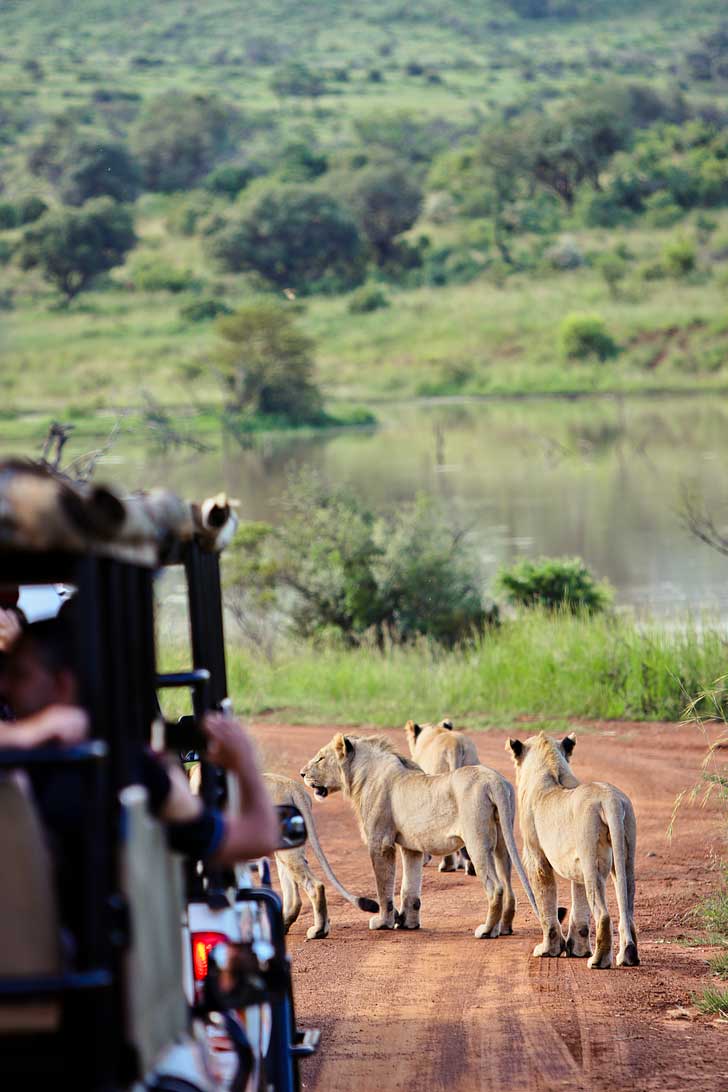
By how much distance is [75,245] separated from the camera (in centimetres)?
6662

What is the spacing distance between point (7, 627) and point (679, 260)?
64539 millimetres

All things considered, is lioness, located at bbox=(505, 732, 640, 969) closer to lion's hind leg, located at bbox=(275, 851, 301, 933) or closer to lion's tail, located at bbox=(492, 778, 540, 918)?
lion's tail, located at bbox=(492, 778, 540, 918)

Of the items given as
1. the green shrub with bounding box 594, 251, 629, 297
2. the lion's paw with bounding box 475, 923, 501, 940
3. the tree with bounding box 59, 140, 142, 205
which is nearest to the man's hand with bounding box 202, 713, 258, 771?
the lion's paw with bounding box 475, 923, 501, 940

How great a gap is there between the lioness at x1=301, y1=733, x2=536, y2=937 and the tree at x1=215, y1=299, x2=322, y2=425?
141 feet

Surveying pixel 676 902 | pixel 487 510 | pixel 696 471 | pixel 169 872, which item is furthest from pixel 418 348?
pixel 169 872

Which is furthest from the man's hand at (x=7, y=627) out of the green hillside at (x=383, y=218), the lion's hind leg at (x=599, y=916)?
the green hillside at (x=383, y=218)

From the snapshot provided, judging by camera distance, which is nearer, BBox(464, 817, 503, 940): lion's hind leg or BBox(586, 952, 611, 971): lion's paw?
BBox(586, 952, 611, 971): lion's paw

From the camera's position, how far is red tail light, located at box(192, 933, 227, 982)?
3891 millimetres

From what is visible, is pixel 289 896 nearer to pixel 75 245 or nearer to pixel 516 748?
pixel 516 748

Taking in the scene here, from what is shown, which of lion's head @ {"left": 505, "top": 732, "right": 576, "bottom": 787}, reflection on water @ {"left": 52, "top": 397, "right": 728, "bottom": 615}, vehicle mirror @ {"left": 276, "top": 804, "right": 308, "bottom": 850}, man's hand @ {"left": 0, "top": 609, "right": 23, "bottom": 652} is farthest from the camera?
reflection on water @ {"left": 52, "top": 397, "right": 728, "bottom": 615}

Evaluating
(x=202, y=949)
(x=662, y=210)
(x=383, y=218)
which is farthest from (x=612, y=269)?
(x=202, y=949)

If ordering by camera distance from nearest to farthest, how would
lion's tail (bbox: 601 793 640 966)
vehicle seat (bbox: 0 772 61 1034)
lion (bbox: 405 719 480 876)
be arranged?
vehicle seat (bbox: 0 772 61 1034)
lion's tail (bbox: 601 793 640 966)
lion (bbox: 405 719 480 876)

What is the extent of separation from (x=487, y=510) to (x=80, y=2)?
13559 centimetres

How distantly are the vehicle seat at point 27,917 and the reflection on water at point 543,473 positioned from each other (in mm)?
19682
